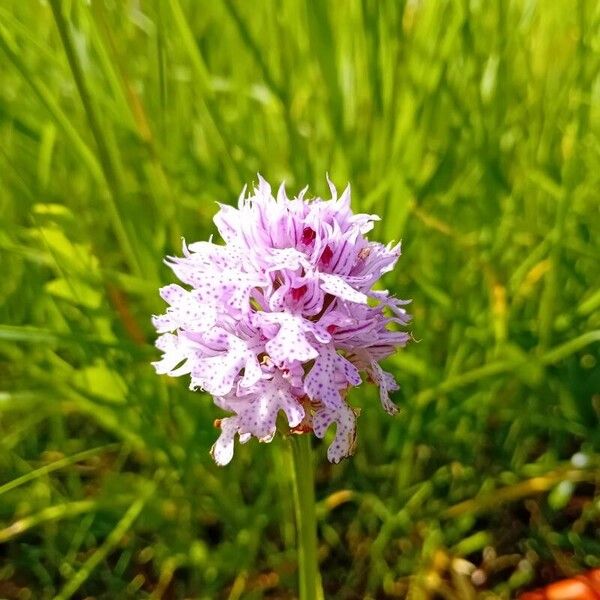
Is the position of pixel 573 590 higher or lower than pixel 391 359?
lower

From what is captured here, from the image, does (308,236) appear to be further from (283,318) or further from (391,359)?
(391,359)

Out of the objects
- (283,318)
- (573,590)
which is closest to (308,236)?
(283,318)

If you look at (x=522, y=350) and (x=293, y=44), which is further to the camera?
(x=293, y=44)

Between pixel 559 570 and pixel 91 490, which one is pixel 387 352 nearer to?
pixel 559 570

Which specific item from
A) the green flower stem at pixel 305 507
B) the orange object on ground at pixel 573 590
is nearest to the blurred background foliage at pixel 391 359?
the orange object on ground at pixel 573 590

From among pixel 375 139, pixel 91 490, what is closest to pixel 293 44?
pixel 375 139

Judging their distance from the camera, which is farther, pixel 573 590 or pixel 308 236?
pixel 573 590
